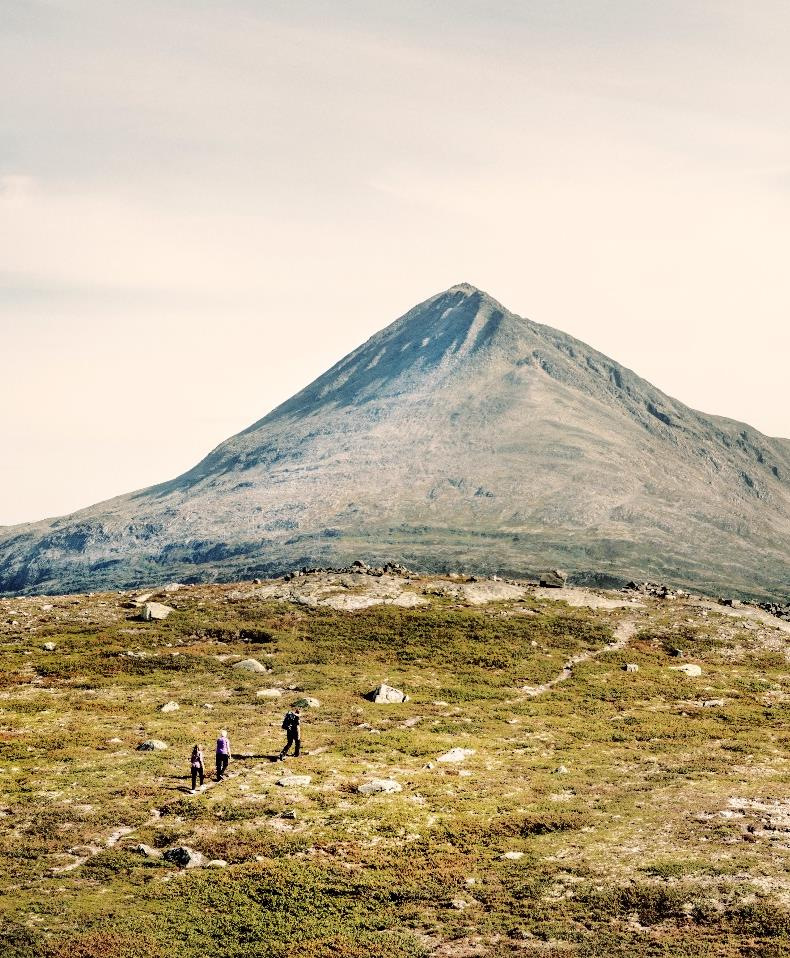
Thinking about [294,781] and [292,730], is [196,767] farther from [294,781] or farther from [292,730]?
[292,730]

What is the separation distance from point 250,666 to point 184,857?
118 feet

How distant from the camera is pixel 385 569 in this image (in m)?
110

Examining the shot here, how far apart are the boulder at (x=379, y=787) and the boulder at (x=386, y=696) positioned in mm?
18814

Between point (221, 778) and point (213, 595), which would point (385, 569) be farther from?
point (221, 778)

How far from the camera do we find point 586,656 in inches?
2985

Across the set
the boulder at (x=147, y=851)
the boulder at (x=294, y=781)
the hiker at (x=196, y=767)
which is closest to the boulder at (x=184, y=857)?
the boulder at (x=147, y=851)

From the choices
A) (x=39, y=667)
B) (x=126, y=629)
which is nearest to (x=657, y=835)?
(x=39, y=667)

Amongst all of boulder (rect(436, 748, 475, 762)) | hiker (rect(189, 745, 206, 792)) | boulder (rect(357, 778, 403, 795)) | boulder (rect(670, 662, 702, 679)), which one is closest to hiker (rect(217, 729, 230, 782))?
hiker (rect(189, 745, 206, 792))

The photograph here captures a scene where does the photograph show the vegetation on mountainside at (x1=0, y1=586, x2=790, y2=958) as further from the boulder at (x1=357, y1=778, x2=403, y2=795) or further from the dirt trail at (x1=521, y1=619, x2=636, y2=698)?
the dirt trail at (x1=521, y1=619, x2=636, y2=698)

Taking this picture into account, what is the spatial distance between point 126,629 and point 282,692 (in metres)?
25.0

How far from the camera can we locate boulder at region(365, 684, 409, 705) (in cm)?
5745

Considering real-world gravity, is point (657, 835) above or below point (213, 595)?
below

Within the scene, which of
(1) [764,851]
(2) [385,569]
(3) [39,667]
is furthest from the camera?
(2) [385,569]

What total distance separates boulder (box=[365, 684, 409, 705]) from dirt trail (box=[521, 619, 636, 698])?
10.1 meters
